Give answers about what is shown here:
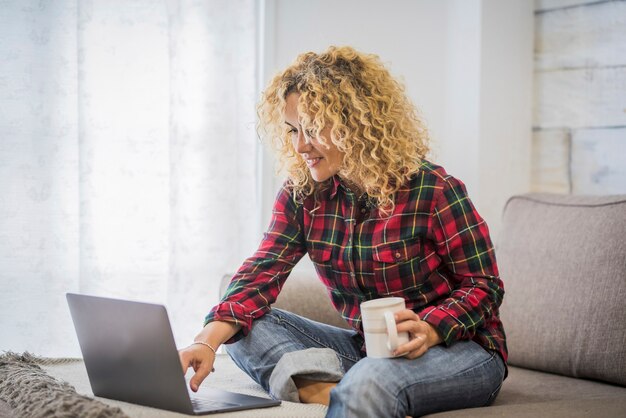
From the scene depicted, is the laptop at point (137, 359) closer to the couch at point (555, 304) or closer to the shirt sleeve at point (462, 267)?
the couch at point (555, 304)

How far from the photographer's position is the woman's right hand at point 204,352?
5.02 ft

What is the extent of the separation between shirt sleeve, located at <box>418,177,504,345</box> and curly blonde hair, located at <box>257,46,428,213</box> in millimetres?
102

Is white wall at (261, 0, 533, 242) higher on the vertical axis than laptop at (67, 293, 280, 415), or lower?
higher

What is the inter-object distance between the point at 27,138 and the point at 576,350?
150cm

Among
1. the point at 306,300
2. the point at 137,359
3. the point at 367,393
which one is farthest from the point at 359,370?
the point at 306,300

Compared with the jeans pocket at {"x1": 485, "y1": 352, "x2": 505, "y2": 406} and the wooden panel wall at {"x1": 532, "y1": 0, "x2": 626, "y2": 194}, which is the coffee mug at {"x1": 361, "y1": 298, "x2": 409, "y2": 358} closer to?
the jeans pocket at {"x1": 485, "y1": 352, "x2": 505, "y2": 406}

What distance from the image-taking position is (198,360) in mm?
1563

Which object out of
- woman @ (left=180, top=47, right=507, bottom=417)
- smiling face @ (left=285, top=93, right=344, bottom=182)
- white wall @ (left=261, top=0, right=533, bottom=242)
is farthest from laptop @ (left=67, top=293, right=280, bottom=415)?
white wall @ (left=261, top=0, right=533, bottom=242)

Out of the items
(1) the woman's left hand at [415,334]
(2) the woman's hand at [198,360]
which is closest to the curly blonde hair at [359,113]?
(1) the woman's left hand at [415,334]

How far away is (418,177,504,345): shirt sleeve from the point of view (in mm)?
1501

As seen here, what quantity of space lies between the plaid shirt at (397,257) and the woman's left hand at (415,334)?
0.02 metres

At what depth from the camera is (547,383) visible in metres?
1.79

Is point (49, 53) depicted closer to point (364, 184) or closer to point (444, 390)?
point (364, 184)

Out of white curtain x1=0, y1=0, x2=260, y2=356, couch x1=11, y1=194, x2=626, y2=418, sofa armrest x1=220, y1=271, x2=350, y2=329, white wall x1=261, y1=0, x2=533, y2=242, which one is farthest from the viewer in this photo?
white wall x1=261, y1=0, x2=533, y2=242
